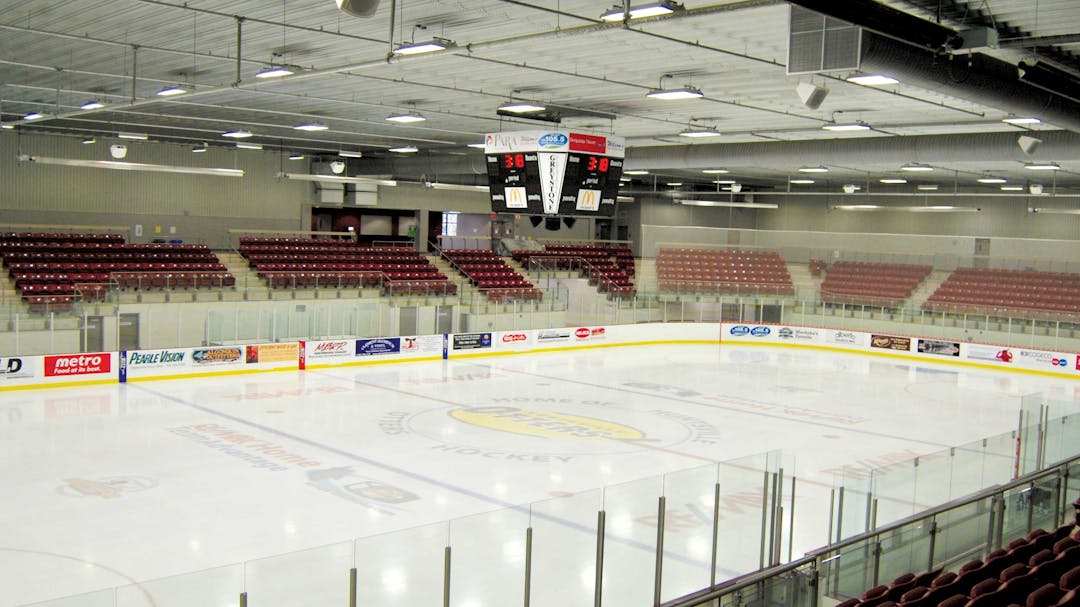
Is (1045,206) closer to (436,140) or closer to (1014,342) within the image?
(1014,342)

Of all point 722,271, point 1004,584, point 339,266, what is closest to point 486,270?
point 339,266

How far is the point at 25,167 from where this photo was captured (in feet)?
104

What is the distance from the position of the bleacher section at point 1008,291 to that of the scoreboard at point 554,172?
1803 cm

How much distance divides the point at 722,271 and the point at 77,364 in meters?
27.2

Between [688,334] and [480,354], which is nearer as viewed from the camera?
[480,354]

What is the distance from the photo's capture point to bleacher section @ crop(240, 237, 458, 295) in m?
30.8

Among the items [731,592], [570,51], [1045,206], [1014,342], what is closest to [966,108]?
[570,51]

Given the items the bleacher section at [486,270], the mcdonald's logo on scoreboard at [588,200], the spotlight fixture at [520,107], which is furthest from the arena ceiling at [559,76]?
the bleacher section at [486,270]

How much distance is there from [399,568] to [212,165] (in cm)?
3364

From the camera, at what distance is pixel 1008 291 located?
3731cm

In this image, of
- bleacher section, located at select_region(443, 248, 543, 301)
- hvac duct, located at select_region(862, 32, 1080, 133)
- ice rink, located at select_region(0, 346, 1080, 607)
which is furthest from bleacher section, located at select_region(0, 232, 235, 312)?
hvac duct, located at select_region(862, 32, 1080, 133)

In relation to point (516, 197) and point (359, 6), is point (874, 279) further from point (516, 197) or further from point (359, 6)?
point (359, 6)

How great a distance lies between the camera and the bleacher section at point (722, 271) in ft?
125

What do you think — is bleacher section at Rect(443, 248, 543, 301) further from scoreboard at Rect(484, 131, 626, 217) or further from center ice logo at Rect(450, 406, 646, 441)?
center ice logo at Rect(450, 406, 646, 441)
